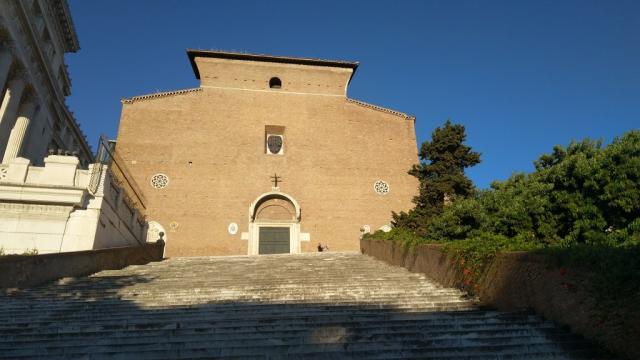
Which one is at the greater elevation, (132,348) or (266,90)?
(266,90)

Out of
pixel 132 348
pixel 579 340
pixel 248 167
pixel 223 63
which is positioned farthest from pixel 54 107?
pixel 579 340

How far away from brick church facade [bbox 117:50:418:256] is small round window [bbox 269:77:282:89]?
6 cm

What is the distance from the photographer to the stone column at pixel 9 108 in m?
16.1

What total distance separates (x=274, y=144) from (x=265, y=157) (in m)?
1.31

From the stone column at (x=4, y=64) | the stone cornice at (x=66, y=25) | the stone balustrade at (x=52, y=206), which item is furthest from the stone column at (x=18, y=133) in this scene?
the stone balustrade at (x=52, y=206)

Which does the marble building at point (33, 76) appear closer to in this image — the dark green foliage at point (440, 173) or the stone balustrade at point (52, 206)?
the stone balustrade at point (52, 206)

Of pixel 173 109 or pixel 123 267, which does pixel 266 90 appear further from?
pixel 123 267

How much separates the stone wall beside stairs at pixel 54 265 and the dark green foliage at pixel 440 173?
382 inches

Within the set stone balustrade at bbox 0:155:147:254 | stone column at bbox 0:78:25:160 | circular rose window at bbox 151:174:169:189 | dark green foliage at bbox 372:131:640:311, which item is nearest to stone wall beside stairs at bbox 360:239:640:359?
dark green foliage at bbox 372:131:640:311

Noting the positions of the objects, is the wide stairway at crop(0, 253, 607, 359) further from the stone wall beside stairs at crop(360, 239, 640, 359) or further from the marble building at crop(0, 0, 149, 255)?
the marble building at crop(0, 0, 149, 255)

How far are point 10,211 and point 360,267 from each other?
328 inches

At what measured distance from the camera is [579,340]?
A: 15.5ft

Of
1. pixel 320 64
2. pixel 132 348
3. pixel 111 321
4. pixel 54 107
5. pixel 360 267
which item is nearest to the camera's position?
pixel 132 348

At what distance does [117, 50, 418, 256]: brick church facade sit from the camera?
736 inches
